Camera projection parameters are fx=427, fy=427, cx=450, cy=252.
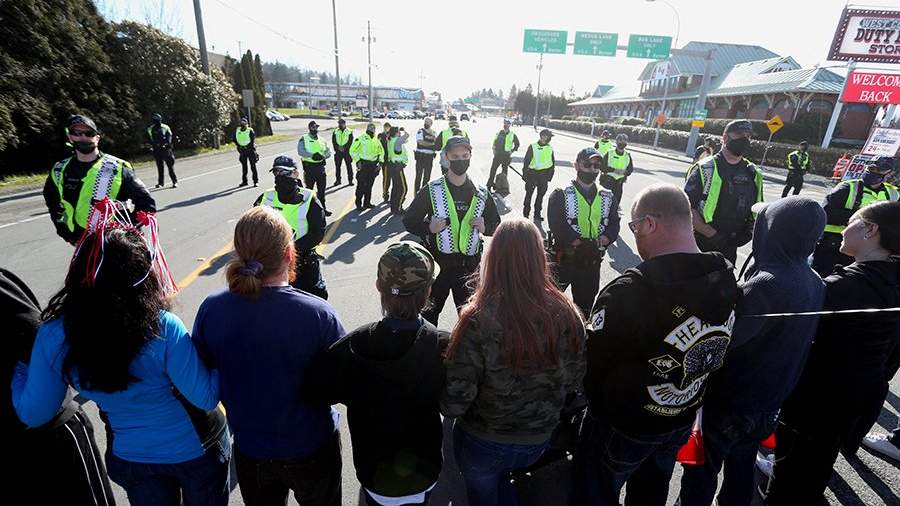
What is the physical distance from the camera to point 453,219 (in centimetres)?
387

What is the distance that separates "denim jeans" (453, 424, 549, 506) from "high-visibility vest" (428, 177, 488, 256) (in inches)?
79.2

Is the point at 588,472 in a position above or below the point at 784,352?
below

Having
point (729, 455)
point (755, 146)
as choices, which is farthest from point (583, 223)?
point (755, 146)

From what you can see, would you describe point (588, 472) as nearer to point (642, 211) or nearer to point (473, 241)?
point (642, 211)

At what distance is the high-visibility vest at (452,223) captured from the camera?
3.88 m

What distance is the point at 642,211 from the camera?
2.11 metres

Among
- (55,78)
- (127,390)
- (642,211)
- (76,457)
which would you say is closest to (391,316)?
(127,390)

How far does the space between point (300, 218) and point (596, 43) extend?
30445mm

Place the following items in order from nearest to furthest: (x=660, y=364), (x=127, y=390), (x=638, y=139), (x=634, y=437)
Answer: (x=127, y=390), (x=660, y=364), (x=634, y=437), (x=638, y=139)

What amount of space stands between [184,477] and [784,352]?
9.57 ft

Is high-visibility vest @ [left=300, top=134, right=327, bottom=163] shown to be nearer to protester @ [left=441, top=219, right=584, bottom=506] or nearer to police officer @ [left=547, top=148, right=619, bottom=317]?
police officer @ [left=547, top=148, right=619, bottom=317]

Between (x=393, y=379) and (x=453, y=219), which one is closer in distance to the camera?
(x=393, y=379)

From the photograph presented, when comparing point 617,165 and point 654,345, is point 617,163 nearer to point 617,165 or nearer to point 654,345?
point 617,165

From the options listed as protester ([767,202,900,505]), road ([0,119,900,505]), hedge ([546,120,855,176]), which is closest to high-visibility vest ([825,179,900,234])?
road ([0,119,900,505])
